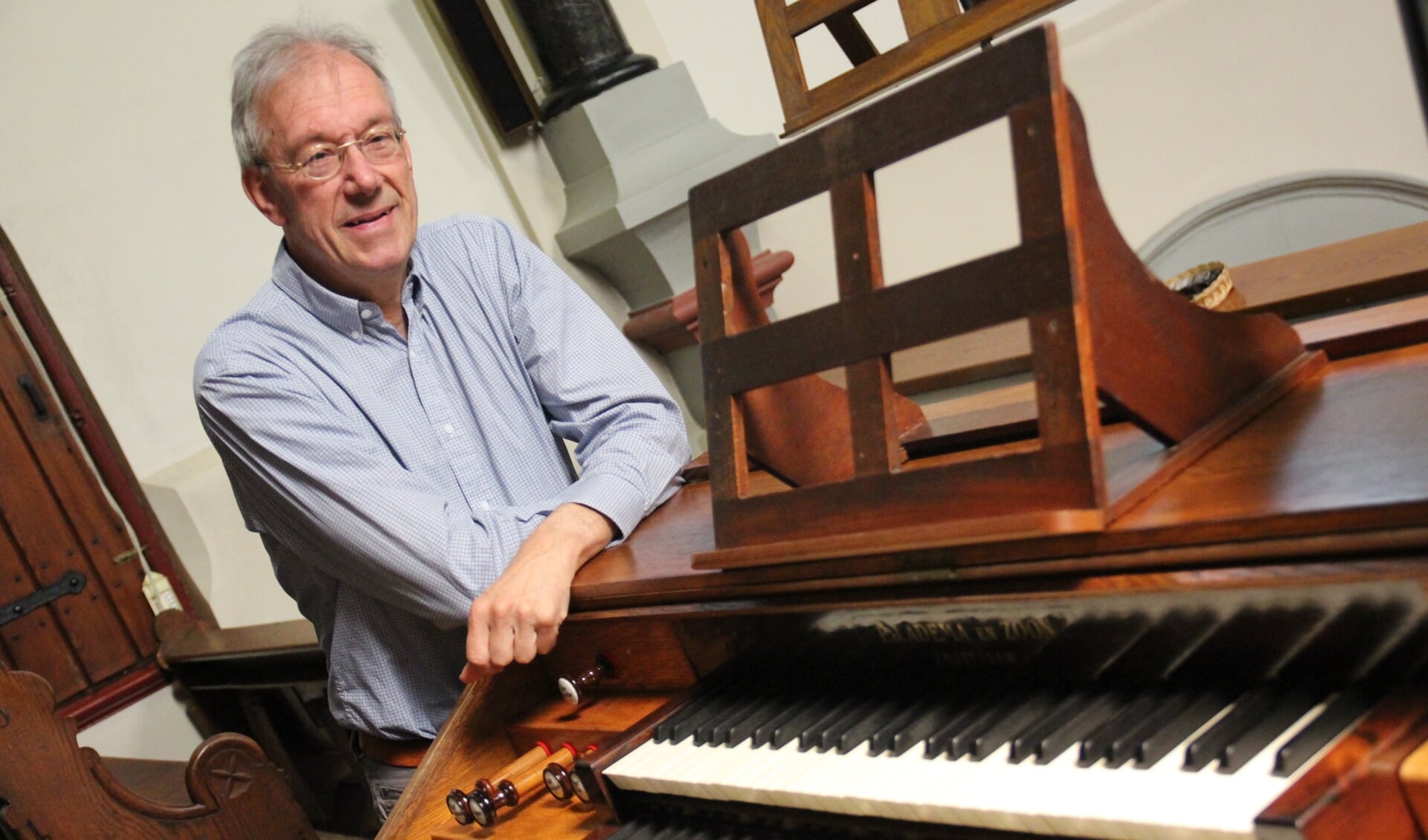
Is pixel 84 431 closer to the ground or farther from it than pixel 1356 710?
farther from it

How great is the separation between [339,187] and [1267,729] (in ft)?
5.62

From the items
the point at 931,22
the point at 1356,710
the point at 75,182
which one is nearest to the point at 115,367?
the point at 75,182

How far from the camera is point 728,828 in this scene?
55.3 inches

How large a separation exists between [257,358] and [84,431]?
246 centimetres

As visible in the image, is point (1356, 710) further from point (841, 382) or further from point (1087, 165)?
point (841, 382)

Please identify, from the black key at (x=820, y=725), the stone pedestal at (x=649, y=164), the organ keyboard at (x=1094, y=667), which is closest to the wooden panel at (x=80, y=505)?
the stone pedestal at (x=649, y=164)

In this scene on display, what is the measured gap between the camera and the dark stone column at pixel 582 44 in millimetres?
4707

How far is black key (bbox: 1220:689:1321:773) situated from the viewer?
101 centimetres

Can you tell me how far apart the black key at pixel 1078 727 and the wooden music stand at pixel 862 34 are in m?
1.14

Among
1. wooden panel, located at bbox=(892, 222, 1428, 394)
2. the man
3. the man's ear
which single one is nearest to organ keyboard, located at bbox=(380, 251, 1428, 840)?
the man

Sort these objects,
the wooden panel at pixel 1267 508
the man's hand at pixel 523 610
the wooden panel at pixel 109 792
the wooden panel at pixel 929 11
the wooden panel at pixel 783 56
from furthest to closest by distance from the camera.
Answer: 1. the wooden panel at pixel 109 792
2. the wooden panel at pixel 783 56
3. the wooden panel at pixel 929 11
4. the man's hand at pixel 523 610
5. the wooden panel at pixel 1267 508

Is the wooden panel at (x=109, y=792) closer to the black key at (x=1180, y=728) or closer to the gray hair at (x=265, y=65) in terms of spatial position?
the gray hair at (x=265, y=65)

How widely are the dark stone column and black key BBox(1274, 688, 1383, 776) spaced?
410cm

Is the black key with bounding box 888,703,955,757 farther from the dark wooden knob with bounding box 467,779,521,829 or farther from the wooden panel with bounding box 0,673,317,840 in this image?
the wooden panel with bounding box 0,673,317,840
